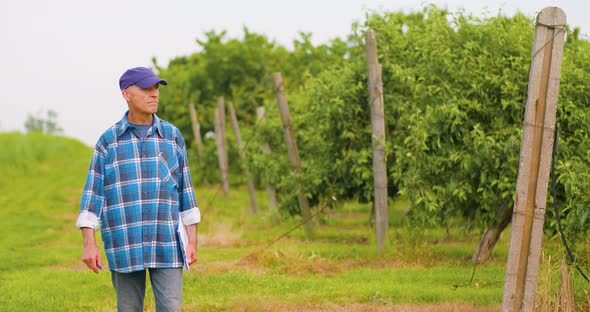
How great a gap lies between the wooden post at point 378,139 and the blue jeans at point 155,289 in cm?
731

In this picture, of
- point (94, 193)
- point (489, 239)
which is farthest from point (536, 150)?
point (489, 239)

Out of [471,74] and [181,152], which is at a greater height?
[471,74]

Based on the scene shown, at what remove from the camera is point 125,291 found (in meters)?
5.84

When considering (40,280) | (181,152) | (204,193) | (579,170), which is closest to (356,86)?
(579,170)

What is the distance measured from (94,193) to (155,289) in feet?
2.54

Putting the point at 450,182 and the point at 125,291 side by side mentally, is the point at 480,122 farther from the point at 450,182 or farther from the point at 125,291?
the point at 125,291

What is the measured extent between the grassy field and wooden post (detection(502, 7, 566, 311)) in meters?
0.46

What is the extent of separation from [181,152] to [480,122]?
273 inches

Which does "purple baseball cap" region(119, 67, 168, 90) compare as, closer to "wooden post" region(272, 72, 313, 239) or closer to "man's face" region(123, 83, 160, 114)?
"man's face" region(123, 83, 160, 114)

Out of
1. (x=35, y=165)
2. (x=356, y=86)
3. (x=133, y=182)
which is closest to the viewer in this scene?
(x=133, y=182)

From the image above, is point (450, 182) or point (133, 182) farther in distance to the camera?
point (450, 182)

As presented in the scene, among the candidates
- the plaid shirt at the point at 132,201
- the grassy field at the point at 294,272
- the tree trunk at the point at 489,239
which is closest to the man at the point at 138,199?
the plaid shirt at the point at 132,201

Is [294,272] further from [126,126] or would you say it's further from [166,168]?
[126,126]

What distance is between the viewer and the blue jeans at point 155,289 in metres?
5.70
